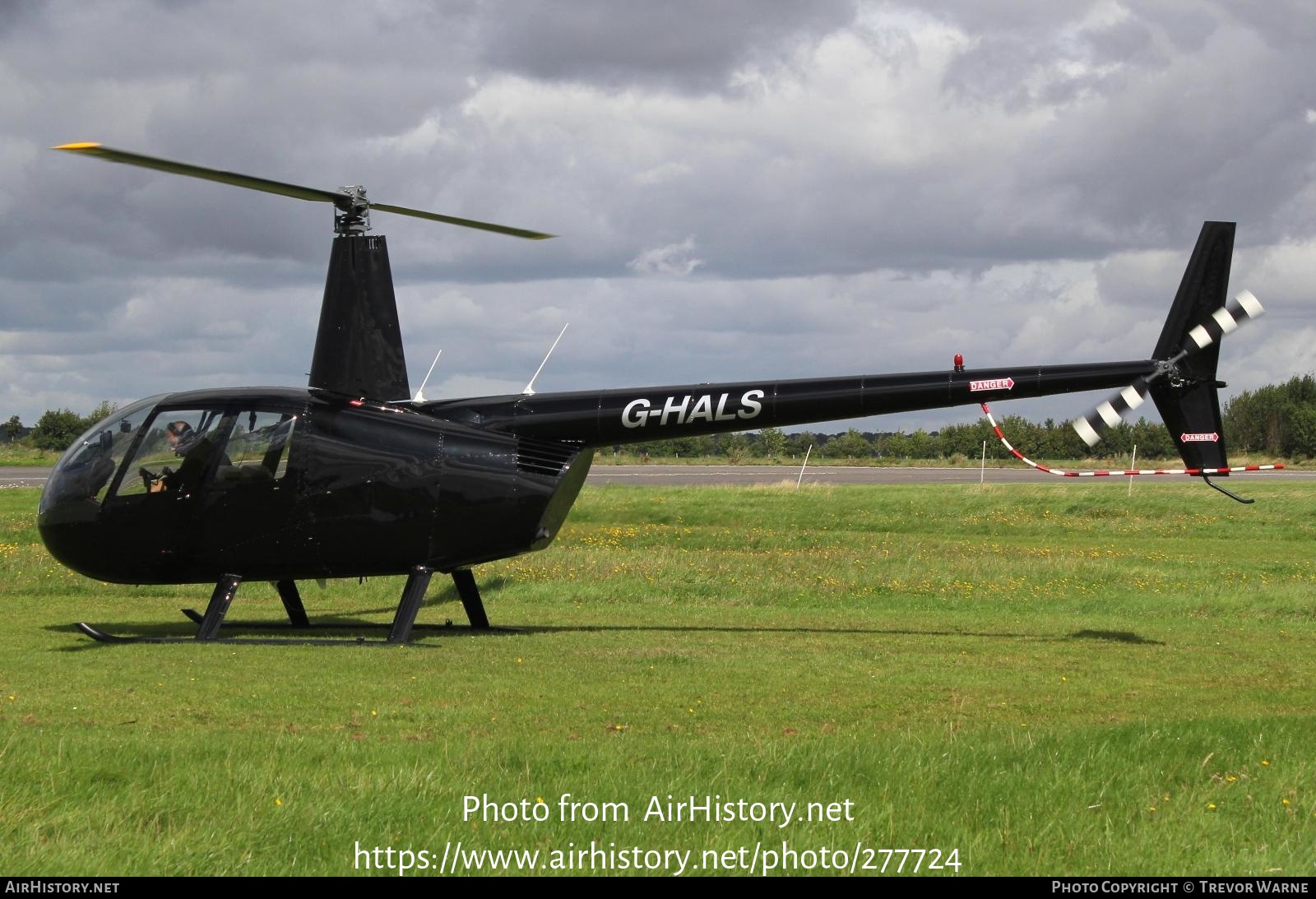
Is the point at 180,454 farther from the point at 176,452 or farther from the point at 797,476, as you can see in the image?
the point at 797,476

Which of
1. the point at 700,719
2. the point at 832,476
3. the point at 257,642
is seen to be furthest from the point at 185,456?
the point at 832,476

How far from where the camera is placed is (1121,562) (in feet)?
82.8

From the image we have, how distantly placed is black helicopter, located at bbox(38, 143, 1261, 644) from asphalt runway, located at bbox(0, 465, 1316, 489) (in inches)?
1353

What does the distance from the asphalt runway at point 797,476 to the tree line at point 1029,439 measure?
37.2 feet

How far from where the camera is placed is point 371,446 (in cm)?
1523

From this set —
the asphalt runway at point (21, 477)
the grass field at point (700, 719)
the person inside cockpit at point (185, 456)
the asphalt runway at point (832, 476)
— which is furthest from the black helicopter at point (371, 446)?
the asphalt runway at point (21, 477)

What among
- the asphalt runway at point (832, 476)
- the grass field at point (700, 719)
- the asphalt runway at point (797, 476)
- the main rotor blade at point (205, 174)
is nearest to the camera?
the grass field at point (700, 719)

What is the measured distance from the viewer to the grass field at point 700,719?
689cm

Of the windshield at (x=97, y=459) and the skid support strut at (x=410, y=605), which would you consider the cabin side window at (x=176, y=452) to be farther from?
the skid support strut at (x=410, y=605)

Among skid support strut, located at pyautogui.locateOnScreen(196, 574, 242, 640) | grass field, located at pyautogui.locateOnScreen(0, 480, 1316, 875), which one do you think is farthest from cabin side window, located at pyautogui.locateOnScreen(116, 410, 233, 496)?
grass field, located at pyautogui.locateOnScreen(0, 480, 1316, 875)

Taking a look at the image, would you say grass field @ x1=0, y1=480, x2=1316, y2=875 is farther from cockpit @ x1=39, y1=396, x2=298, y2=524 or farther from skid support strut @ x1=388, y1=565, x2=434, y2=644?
cockpit @ x1=39, y1=396, x2=298, y2=524

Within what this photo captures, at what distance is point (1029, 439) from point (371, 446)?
79.5m

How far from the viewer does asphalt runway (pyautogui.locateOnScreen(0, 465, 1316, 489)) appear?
176 feet
